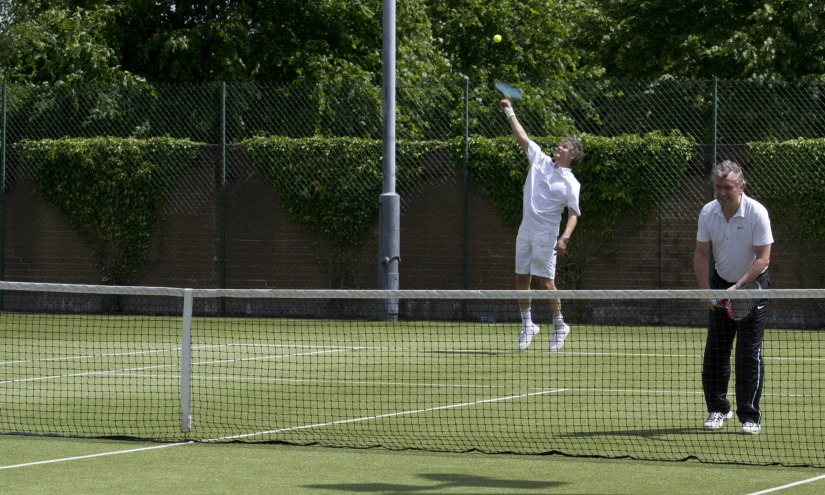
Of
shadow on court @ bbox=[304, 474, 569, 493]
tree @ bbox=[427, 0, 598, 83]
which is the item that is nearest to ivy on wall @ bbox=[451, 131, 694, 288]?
shadow on court @ bbox=[304, 474, 569, 493]

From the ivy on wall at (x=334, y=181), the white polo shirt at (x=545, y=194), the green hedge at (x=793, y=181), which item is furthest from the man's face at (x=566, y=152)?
the ivy on wall at (x=334, y=181)

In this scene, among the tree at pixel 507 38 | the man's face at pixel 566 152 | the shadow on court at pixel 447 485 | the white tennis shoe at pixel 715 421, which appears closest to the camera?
the shadow on court at pixel 447 485

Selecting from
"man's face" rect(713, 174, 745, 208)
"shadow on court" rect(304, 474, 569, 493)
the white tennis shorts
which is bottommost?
"shadow on court" rect(304, 474, 569, 493)

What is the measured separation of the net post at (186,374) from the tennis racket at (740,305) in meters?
2.86

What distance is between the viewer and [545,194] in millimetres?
12438

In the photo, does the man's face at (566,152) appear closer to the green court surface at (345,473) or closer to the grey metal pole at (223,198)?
the green court surface at (345,473)

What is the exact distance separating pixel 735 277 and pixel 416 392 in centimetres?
252

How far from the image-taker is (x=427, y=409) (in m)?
8.57

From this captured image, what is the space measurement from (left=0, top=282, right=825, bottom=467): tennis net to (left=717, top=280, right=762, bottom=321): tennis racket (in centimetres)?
32

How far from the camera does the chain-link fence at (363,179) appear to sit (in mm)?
15461

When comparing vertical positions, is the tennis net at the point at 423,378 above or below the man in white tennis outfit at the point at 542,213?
below

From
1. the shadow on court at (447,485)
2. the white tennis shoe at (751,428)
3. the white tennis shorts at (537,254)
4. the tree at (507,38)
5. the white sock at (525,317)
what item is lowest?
the shadow on court at (447,485)

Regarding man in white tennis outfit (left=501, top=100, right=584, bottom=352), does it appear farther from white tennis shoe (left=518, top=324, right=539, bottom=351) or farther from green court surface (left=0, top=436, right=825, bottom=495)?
green court surface (left=0, top=436, right=825, bottom=495)

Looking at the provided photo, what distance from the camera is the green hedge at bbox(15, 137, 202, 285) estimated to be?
695 inches
